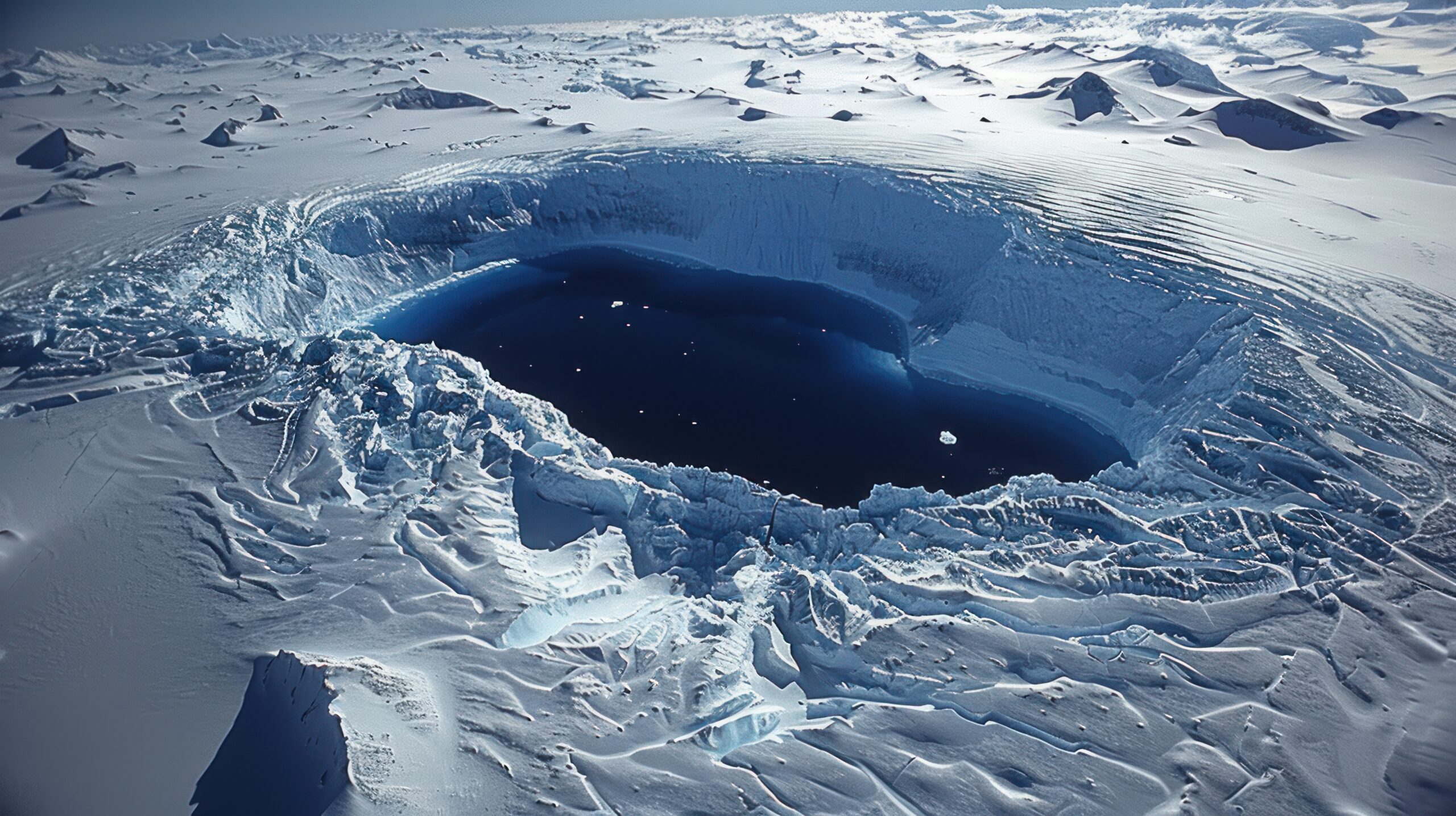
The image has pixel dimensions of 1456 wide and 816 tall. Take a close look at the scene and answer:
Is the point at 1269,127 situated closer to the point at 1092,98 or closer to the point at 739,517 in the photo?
the point at 1092,98

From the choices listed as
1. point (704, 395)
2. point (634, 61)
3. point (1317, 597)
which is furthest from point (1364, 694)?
point (634, 61)

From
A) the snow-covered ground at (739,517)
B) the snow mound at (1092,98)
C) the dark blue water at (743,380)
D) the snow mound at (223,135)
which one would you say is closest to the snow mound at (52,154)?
the snow-covered ground at (739,517)

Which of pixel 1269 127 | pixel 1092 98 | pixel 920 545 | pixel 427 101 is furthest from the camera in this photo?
pixel 427 101

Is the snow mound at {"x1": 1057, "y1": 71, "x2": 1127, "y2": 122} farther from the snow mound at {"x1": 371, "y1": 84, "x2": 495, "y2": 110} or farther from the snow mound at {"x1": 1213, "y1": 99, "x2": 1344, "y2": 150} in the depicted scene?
the snow mound at {"x1": 371, "y1": 84, "x2": 495, "y2": 110}

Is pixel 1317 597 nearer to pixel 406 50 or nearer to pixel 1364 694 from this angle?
pixel 1364 694

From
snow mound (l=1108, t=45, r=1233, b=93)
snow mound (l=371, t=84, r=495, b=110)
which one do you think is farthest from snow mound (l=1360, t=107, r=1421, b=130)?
snow mound (l=371, t=84, r=495, b=110)

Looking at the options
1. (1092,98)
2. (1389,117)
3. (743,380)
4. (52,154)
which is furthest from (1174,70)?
(52,154)

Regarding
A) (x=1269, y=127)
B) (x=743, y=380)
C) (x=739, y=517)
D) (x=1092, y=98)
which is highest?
(x=1092, y=98)
